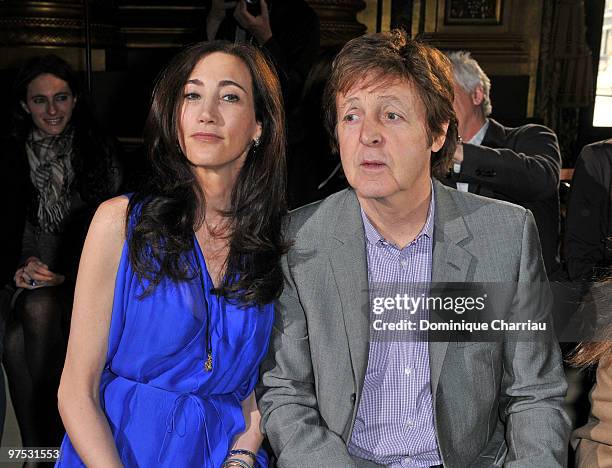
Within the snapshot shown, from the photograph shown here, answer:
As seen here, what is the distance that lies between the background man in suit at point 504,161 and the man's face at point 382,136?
103 centimetres

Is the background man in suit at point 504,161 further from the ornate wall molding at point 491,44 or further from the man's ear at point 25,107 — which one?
the ornate wall molding at point 491,44

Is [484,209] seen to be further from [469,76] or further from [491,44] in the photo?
[491,44]

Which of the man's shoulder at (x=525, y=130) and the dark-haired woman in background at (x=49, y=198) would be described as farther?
the man's shoulder at (x=525, y=130)

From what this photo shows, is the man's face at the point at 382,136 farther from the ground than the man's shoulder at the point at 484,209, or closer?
farther from the ground

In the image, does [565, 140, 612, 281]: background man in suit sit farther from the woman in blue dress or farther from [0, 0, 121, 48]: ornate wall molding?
[0, 0, 121, 48]: ornate wall molding

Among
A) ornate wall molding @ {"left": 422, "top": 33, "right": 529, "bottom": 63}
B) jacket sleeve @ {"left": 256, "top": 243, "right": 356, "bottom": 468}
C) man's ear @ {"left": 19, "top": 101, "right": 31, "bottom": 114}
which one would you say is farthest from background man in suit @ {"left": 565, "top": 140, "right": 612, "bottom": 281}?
ornate wall molding @ {"left": 422, "top": 33, "right": 529, "bottom": 63}

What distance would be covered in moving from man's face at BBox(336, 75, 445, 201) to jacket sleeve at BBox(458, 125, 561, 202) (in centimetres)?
104

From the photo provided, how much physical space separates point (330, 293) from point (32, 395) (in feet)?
4.59

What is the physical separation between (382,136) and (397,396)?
1.97 feet

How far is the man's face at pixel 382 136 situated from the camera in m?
1.79

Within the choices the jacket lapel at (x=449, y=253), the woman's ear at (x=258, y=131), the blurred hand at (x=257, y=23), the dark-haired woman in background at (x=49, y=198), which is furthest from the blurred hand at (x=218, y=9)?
the jacket lapel at (x=449, y=253)

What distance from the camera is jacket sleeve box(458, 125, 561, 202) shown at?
2820 millimetres

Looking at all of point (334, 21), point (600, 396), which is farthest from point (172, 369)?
point (334, 21)

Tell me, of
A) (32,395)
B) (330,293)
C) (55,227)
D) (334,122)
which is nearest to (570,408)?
(330,293)
